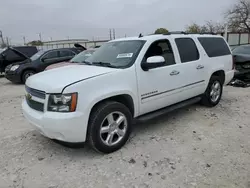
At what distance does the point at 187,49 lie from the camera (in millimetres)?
4754

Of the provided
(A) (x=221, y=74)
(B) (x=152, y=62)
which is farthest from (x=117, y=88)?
(A) (x=221, y=74)

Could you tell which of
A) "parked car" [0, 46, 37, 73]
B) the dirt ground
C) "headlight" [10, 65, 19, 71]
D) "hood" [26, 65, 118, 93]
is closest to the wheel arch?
the dirt ground

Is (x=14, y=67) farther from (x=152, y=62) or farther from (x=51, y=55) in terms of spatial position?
(x=152, y=62)

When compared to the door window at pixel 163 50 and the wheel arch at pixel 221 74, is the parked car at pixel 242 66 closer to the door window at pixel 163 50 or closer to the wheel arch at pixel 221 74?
the wheel arch at pixel 221 74

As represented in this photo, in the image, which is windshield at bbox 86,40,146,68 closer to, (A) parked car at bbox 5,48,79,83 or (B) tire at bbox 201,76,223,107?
(B) tire at bbox 201,76,223,107

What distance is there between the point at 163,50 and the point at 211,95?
197 cm

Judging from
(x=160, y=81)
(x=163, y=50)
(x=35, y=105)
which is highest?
(x=163, y=50)

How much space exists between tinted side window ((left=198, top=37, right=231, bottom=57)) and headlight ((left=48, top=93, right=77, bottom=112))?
137 inches

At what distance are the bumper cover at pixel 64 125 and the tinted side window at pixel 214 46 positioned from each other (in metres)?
3.52

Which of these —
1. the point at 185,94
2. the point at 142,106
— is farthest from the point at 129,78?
the point at 185,94

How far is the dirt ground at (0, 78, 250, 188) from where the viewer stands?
9.39ft

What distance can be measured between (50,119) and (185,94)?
2795 millimetres

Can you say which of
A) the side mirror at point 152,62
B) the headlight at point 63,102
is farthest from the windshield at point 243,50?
the headlight at point 63,102

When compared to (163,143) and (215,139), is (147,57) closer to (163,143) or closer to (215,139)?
(163,143)
